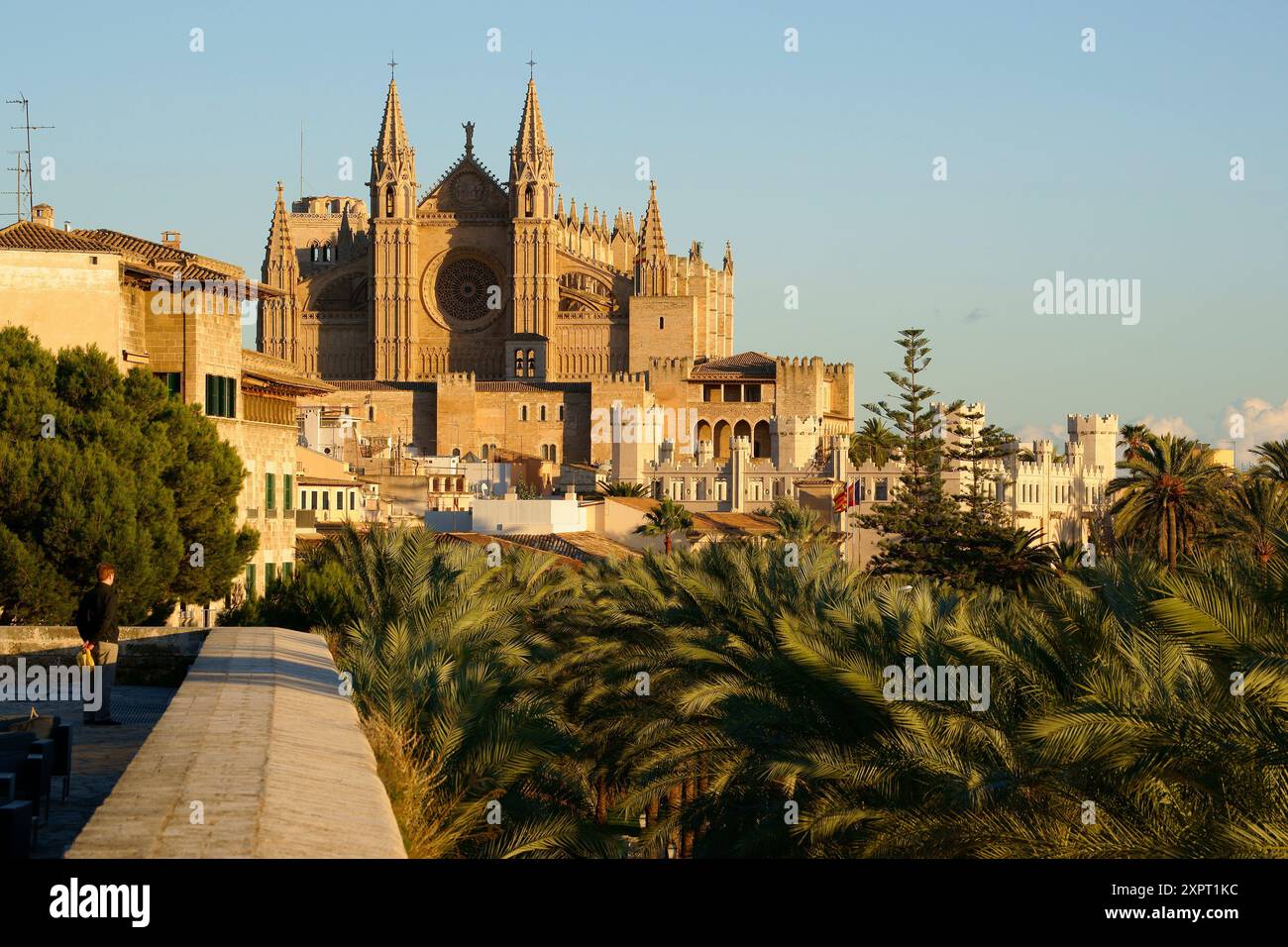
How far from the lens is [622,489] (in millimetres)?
71250

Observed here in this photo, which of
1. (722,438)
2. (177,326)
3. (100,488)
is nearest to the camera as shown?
(100,488)

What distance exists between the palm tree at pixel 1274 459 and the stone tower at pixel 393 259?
5653cm

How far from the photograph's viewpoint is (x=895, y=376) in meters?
49.8

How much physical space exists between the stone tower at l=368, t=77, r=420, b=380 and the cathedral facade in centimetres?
8

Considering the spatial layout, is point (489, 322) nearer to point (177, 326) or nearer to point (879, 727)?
point (177, 326)

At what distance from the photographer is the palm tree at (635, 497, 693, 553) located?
4947 cm

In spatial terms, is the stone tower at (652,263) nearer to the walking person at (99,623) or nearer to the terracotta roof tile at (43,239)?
the terracotta roof tile at (43,239)


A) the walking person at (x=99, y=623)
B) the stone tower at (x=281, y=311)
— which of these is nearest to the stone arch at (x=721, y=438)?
the stone tower at (x=281, y=311)

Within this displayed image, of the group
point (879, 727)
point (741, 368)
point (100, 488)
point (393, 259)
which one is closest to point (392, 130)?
point (393, 259)

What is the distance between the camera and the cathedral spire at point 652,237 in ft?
316

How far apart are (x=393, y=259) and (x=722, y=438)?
20406 mm

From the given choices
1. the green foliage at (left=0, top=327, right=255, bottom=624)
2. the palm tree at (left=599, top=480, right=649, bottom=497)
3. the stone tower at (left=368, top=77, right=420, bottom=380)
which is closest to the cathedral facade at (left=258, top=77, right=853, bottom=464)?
the stone tower at (left=368, top=77, right=420, bottom=380)
